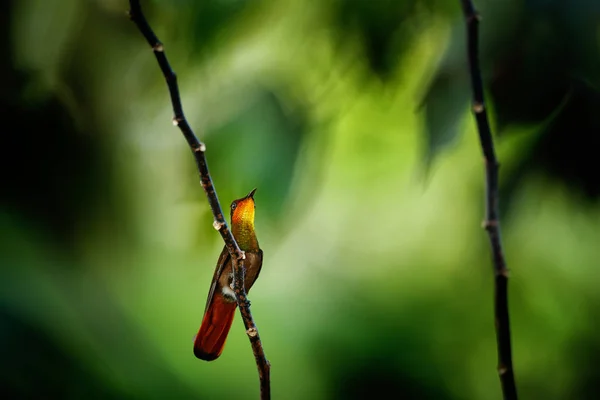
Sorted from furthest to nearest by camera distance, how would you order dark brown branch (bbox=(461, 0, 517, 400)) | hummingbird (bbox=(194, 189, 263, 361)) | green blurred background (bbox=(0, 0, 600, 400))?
green blurred background (bbox=(0, 0, 600, 400)) → hummingbird (bbox=(194, 189, 263, 361)) → dark brown branch (bbox=(461, 0, 517, 400))

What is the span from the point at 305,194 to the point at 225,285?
19 centimetres

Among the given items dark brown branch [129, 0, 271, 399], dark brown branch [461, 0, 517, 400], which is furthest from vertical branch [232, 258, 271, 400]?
dark brown branch [461, 0, 517, 400]

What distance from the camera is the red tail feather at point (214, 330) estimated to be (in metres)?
0.48

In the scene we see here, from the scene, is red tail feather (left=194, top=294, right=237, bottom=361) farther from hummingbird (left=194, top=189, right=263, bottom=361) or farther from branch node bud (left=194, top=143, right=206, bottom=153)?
branch node bud (left=194, top=143, right=206, bottom=153)

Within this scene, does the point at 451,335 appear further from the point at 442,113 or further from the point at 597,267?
the point at 442,113

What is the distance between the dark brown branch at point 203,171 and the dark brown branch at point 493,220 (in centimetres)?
11

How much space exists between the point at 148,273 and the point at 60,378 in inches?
9.5

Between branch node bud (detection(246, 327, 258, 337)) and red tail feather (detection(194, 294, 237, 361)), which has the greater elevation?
red tail feather (detection(194, 294, 237, 361))

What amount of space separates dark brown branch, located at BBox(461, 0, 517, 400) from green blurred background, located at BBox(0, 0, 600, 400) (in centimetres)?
19

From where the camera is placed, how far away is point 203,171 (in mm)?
363

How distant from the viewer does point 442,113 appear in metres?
0.55

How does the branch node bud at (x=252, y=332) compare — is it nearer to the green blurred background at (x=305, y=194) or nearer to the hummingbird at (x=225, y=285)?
the hummingbird at (x=225, y=285)

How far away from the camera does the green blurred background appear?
23.5 inches

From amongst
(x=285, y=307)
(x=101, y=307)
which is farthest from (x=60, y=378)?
(x=285, y=307)
